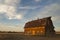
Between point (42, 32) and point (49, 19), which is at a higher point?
point (49, 19)

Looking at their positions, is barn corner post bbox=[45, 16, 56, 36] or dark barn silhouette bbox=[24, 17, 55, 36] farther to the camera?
barn corner post bbox=[45, 16, 56, 36]

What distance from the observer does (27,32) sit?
67250mm

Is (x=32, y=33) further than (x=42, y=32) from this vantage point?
Yes

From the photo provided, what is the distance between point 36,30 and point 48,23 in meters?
5.48

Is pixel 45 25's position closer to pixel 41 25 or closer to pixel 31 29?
pixel 41 25

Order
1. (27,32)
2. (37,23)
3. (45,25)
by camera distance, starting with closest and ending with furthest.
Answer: (45,25) → (37,23) → (27,32)

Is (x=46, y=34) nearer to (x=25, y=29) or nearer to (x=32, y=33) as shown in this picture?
(x=32, y=33)

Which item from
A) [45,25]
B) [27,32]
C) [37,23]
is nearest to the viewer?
[45,25]

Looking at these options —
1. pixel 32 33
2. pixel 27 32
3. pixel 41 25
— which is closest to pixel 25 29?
pixel 27 32

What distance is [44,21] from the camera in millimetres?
60000

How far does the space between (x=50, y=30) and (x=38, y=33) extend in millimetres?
4908

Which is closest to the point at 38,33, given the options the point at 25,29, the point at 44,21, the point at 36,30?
the point at 36,30

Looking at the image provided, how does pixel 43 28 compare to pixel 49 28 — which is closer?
pixel 43 28

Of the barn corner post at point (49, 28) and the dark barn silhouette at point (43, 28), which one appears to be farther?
the barn corner post at point (49, 28)
